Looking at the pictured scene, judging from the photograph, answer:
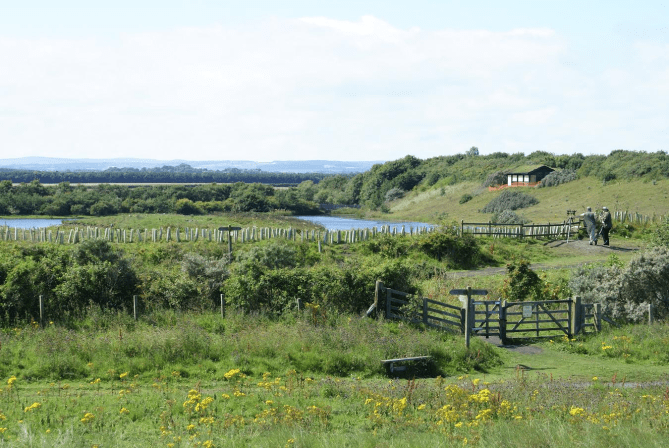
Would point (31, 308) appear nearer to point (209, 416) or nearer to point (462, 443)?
point (209, 416)

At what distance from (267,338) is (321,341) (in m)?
1.47

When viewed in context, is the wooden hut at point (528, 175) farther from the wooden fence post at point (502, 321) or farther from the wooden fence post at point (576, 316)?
the wooden fence post at point (502, 321)

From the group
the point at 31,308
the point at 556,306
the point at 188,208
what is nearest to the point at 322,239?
the point at 556,306

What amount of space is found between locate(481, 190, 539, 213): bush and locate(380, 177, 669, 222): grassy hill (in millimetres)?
1184

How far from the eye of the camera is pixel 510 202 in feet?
243

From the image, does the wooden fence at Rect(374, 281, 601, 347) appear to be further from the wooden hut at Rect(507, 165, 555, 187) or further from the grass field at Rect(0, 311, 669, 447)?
the wooden hut at Rect(507, 165, 555, 187)

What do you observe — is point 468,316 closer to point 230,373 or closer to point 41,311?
point 230,373

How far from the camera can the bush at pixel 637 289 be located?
20.9 meters

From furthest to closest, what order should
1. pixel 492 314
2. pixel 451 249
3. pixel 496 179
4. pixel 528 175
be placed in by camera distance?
1. pixel 496 179
2. pixel 528 175
3. pixel 451 249
4. pixel 492 314

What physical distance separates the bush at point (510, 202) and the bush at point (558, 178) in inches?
179

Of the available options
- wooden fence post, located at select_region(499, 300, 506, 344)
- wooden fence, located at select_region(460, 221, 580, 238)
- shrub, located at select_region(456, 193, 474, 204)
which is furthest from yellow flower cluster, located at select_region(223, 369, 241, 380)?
shrub, located at select_region(456, 193, 474, 204)

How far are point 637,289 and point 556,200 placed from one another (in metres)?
51.8

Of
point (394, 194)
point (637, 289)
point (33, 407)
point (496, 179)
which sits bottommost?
point (33, 407)

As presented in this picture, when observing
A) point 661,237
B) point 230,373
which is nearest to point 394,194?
point 661,237
